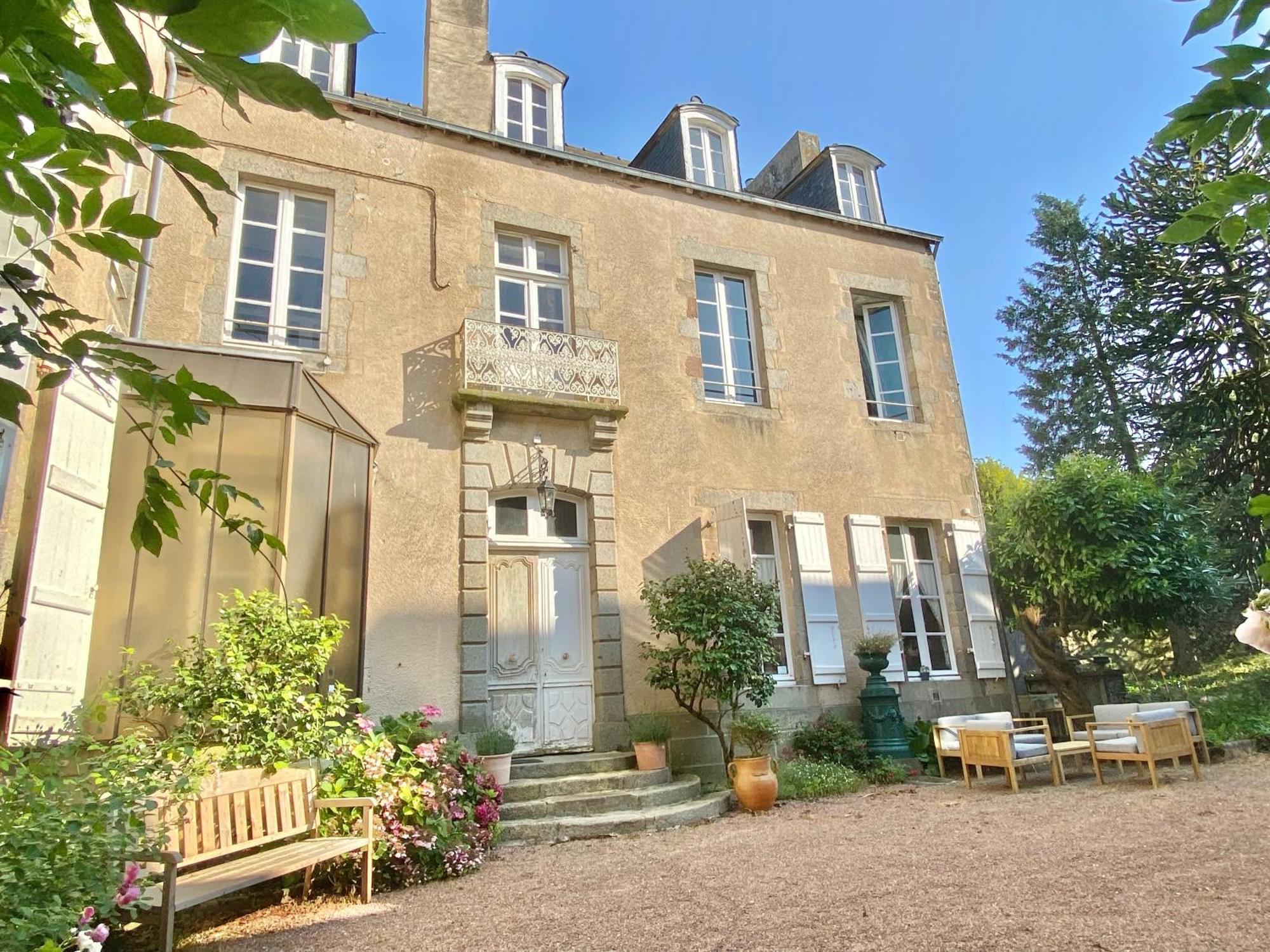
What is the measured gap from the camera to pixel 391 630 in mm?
6312

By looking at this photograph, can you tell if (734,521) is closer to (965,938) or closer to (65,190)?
(965,938)

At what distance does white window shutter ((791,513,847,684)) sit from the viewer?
773 centimetres

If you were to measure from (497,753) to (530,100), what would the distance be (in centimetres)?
674

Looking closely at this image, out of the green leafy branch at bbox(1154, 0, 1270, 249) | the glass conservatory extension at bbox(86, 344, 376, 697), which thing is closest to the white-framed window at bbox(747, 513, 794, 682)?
the glass conservatory extension at bbox(86, 344, 376, 697)

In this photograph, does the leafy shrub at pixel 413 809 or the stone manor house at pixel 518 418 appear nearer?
the leafy shrub at pixel 413 809

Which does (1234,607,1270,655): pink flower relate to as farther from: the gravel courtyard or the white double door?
the white double door

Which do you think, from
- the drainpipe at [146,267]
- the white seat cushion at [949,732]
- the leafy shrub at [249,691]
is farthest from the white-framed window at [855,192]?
the leafy shrub at [249,691]

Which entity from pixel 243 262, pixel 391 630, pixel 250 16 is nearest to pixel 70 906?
pixel 250 16

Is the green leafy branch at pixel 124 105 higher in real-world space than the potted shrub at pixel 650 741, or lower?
higher

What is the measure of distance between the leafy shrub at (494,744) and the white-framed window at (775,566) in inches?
111

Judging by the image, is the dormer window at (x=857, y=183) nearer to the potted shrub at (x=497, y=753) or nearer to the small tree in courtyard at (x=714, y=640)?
the small tree in courtyard at (x=714, y=640)

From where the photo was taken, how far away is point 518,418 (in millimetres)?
7277

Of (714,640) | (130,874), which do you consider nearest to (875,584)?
(714,640)

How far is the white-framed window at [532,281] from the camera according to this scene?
786cm
